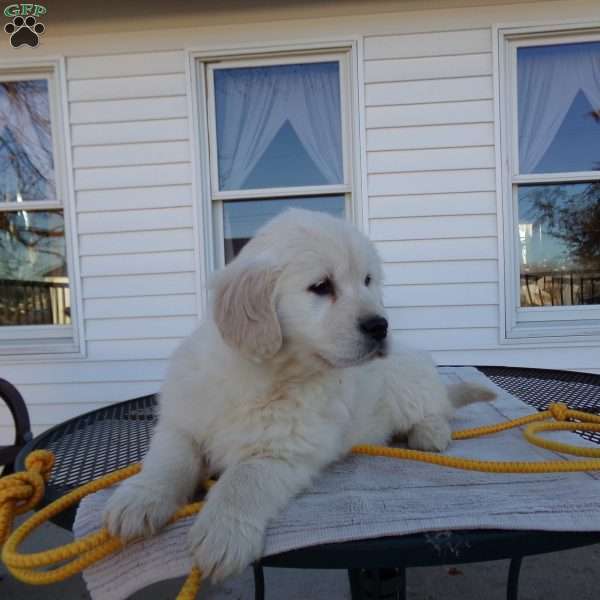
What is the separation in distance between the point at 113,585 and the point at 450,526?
714 mm

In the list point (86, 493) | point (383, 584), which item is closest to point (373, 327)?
point (383, 584)

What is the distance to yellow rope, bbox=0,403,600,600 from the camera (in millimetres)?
924

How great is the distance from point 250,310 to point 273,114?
324 centimetres

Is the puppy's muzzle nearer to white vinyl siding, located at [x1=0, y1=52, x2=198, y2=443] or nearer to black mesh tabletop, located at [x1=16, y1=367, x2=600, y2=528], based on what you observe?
black mesh tabletop, located at [x1=16, y1=367, x2=600, y2=528]

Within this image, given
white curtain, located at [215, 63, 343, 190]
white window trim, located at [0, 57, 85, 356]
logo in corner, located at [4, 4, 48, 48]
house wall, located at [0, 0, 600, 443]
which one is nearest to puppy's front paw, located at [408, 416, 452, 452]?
house wall, located at [0, 0, 600, 443]

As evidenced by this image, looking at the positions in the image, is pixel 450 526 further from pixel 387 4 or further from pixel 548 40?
pixel 548 40

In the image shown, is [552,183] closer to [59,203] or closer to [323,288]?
[323,288]

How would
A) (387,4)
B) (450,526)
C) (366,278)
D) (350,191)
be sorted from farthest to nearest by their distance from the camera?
(350,191) < (387,4) < (366,278) < (450,526)

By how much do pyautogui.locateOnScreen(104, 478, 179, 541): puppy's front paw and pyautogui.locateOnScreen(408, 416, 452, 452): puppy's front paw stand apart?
89 centimetres

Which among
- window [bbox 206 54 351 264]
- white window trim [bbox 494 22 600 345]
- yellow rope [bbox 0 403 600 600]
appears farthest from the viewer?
window [bbox 206 54 351 264]

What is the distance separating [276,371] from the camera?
4.58 ft

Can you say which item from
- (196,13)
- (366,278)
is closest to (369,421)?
(366,278)

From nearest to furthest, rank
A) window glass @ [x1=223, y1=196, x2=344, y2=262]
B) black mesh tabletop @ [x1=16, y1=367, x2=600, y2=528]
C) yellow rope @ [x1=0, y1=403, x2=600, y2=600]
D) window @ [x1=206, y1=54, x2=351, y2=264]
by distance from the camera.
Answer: yellow rope @ [x1=0, y1=403, x2=600, y2=600], black mesh tabletop @ [x1=16, y1=367, x2=600, y2=528], window @ [x1=206, y1=54, x2=351, y2=264], window glass @ [x1=223, y1=196, x2=344, y2=262]

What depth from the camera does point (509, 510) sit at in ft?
3.35
